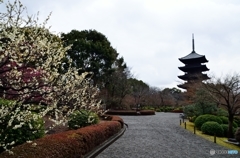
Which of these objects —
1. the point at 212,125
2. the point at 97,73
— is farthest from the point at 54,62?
the point at 97,73

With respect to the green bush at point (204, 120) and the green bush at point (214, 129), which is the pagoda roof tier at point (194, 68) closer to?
the green bush at point (204, 120)

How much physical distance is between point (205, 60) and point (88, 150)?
3183 cm

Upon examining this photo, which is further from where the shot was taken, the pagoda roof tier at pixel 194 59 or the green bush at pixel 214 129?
the pagoda roof tier at pixel 194 59

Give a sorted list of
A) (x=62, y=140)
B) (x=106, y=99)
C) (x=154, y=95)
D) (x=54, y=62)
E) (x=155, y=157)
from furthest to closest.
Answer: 1. (x=154, y=95)
2. (x=106, y=99)
3. (x=155, y=157)
4. (x=62, y=140)
5. (x=54, y=62)

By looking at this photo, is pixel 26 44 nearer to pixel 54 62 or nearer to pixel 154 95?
pixel 54 62

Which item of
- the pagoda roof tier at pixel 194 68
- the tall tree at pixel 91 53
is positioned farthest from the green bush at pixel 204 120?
the pagoda roof tier at pixel 194 68

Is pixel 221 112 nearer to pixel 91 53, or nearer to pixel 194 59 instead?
pixel 91 53

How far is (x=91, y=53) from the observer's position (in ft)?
90.6

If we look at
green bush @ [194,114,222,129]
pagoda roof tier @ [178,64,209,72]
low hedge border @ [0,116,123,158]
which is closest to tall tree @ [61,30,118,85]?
pagoda roof tier @ [178,64,209,72]

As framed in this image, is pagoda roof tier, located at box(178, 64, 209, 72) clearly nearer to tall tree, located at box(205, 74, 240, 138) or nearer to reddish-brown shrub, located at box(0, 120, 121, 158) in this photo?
tall tree, located at box(205, 74, 240, 138)

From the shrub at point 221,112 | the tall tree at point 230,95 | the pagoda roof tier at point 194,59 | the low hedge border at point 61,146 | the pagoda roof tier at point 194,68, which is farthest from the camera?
the pagoda roof tier at point 194,68

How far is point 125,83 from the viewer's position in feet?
105

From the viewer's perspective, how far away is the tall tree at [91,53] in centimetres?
2695

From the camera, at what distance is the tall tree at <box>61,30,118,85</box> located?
2695 cm
